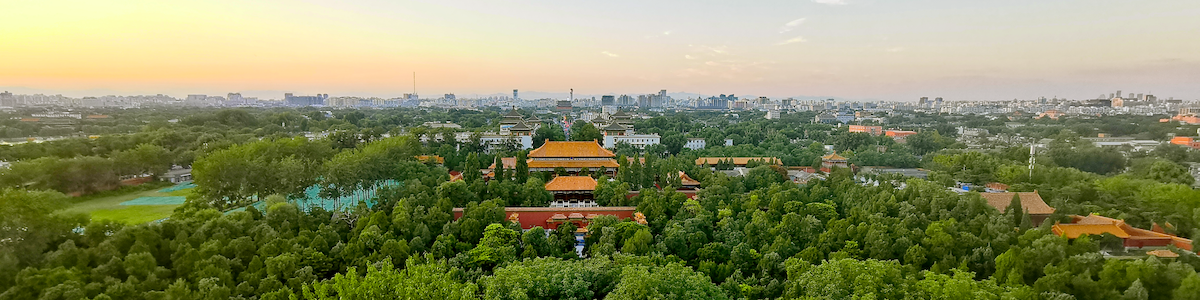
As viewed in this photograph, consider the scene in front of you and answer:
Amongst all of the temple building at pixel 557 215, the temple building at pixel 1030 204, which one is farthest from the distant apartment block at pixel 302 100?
the temple building at pixel 1030 204

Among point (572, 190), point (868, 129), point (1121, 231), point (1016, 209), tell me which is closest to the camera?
point (1121, 231)

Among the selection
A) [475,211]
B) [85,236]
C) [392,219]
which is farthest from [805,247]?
[85,236]

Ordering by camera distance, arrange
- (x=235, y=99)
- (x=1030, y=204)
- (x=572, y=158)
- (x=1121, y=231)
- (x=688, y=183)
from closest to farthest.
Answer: (x=1121, y=231) → (x=1030, y=204) → (x=688, y=183) → (x=572, y=158) → (x=235, y=99)

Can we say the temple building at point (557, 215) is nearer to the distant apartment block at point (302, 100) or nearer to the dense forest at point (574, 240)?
the dense forest at point (574, 240)

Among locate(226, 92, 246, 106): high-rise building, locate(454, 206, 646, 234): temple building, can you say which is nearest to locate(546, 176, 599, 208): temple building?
locate(454, 206, 646, 234): temple building

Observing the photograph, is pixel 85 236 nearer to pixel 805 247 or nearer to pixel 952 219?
pixel 805 247

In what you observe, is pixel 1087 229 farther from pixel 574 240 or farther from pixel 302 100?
pixel 302 100

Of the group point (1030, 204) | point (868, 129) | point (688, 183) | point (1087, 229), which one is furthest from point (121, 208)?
point (868, 129)
